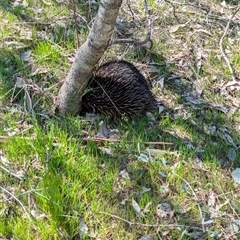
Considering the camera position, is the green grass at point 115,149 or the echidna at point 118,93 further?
the echidna at point 118,93

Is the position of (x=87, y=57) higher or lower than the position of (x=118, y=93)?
higher

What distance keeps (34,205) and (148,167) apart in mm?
887

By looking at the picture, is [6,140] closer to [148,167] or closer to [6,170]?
[6,170]

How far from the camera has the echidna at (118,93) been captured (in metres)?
3.87

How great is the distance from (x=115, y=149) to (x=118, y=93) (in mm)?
651

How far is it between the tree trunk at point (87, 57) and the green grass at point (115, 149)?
0.44 ft

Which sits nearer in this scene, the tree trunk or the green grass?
the green grass

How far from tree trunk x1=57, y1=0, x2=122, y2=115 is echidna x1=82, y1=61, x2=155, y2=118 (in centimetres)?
18

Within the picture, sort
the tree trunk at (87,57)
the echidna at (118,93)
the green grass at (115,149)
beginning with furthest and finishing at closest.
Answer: the echidna at (118,93) < the tree trunk at (87,57) < the green grass at (115,149)

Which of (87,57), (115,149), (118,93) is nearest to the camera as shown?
(87,57)

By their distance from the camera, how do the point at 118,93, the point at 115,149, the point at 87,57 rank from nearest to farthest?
1. the point at 87,57
2. the point at 115,149
3. the point at 118,93

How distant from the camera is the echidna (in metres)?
3.87

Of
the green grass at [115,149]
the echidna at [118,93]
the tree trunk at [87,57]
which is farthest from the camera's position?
the echidna at [118,93]

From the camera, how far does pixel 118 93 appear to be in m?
3.94
